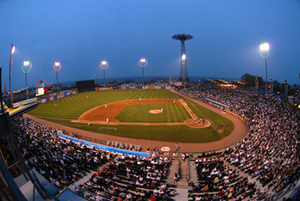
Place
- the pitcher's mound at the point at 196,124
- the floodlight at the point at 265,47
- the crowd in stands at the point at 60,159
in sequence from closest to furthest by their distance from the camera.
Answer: the crowd in stands at the point at 60,159 → the pitcher's mound at the point at 196,124 → the floodlight at the point at 265,47

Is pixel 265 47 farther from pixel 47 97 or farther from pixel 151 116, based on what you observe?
pixel 47 97

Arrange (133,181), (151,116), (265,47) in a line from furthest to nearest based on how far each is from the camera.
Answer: (151,116) → (265,47) → (133,181)

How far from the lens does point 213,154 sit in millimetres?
15352

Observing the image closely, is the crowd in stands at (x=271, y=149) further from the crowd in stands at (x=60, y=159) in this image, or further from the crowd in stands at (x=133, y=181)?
the crowd in stands at (x=60, y=159)

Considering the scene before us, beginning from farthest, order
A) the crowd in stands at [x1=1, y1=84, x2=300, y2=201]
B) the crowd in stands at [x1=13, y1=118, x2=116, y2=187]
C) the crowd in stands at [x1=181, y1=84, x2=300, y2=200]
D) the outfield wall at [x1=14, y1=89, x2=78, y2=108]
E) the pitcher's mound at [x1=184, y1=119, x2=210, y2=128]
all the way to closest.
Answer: the outfield wall at [x1=14, y1=89, x2=78, y2=108]
the pitcher's mound at [x1=184, y1=119, x2=210, y2=128]
the crowd in stands at [x1=13, y1=118, x2=116, y2=187]
the crowd in stands at [x1=181, y1=84, x2=300, y2=200]
the crowd in stands at [x1=1, y1=84, x2=300, y2=201]

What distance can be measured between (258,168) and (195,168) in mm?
4741

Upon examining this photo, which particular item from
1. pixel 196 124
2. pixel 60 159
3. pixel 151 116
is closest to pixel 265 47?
pixel 196 124

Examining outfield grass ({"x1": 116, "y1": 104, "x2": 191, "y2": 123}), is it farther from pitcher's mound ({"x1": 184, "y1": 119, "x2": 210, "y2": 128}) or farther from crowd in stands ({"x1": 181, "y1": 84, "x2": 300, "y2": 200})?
crowd in stands ({"x1": 181, "y1": 84, "x2": 300, "y2": 200})

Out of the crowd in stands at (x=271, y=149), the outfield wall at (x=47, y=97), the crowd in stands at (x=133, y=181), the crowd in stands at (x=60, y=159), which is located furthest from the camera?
the outfield wall at (x=47, y=97)

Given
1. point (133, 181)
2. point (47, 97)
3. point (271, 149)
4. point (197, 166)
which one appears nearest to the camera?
point (133, 181)

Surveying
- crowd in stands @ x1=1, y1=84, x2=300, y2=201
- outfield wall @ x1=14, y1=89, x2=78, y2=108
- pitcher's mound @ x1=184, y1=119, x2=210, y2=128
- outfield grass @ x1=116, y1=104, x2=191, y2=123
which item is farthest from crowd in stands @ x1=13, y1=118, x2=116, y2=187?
outfield wall @ x1=14, y1=89, x2=78, y2=108

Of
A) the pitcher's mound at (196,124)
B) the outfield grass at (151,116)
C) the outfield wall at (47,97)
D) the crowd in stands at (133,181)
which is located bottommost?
the crowd in stands at (133,181)

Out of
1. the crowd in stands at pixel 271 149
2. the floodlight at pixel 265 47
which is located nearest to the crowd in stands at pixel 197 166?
the crowd in stands at pixel 271 149

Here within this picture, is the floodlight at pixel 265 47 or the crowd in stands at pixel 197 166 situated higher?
the floodlight at pixel 265 47
